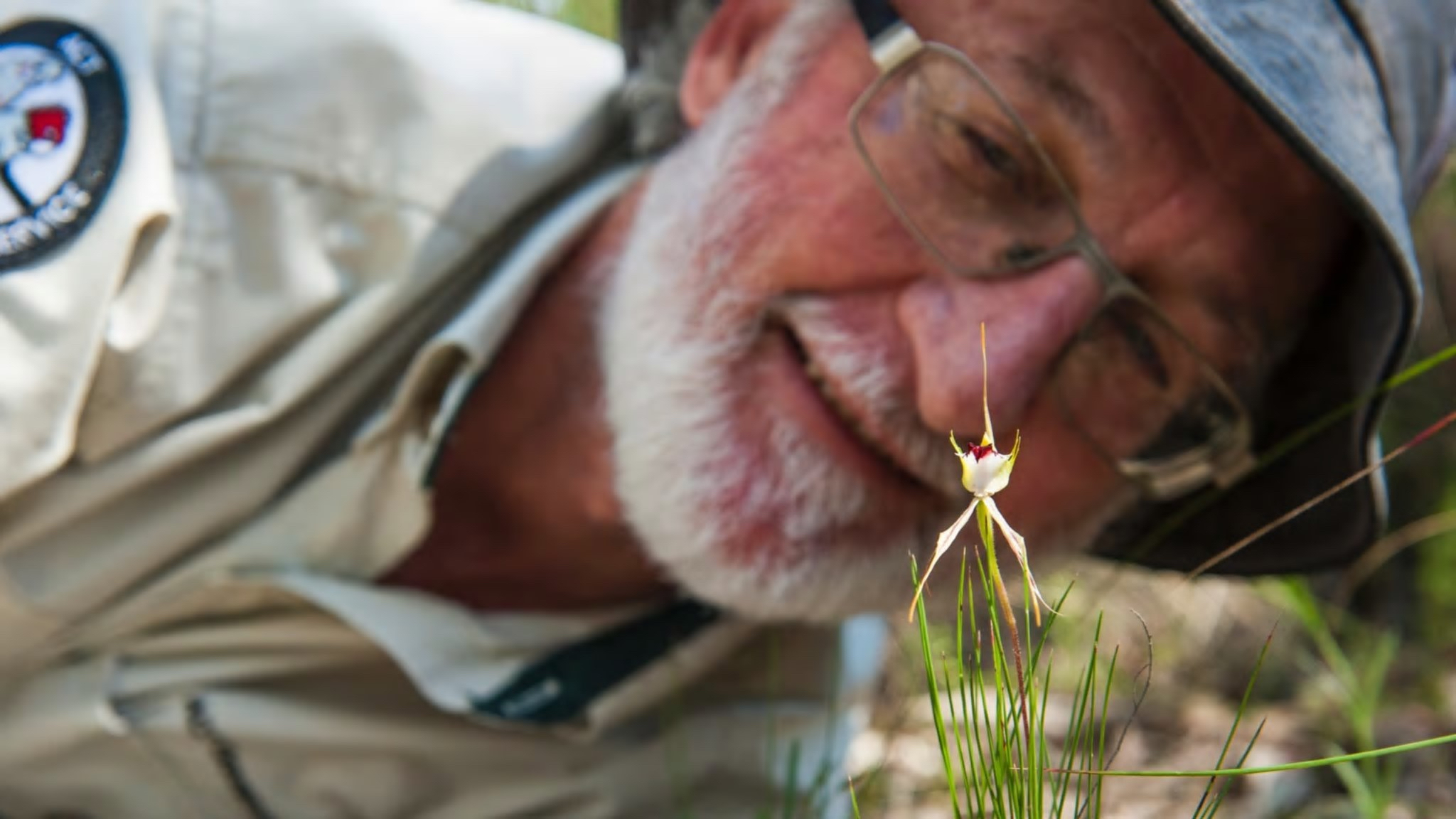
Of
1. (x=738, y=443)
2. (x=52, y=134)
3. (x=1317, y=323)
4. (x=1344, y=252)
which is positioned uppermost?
(x=52, y=134)

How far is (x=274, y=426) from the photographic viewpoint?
2.31 metres

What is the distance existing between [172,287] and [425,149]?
0.47m

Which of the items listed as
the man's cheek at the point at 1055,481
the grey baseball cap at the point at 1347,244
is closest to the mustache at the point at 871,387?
the man's cheek at the point at 1055,481

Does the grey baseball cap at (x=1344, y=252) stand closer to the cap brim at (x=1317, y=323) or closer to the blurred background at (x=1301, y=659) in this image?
the cap brim at (x=1317, y=323)

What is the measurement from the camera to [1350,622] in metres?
3.40

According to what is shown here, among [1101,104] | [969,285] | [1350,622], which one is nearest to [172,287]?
[969,285]

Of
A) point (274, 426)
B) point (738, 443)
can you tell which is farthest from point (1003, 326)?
point (274, 426)

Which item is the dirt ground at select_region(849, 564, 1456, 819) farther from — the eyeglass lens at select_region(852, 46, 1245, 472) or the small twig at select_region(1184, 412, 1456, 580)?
the small twig at select_region(1184, 412, 1456, 580)

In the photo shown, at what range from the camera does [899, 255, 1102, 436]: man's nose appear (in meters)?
1.97

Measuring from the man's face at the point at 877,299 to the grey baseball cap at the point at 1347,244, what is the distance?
125 millimetres

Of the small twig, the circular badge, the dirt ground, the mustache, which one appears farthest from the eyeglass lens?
the circular badge

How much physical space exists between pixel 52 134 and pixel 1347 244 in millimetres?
1827

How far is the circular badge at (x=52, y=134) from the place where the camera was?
1979 mm

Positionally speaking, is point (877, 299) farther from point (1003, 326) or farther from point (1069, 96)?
point (1069, 96)
